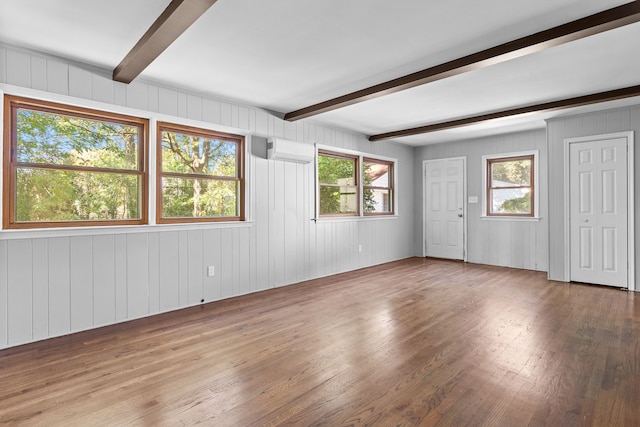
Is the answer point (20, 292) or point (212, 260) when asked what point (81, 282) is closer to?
point (20, 292)

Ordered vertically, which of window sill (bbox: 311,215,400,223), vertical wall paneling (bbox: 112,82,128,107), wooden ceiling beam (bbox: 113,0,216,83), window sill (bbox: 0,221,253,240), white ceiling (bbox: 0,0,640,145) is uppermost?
white ceiling (bbox: 0,0,640,145)

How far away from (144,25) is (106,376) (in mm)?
2589

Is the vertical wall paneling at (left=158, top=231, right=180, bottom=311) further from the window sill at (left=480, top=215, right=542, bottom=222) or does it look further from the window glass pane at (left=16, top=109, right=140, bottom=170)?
the window sill at (left=480, top=215, right=542, bottom=222)

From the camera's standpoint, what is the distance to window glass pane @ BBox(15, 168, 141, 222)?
3176 mm

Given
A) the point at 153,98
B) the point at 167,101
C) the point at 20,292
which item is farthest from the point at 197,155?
the point at 20,292

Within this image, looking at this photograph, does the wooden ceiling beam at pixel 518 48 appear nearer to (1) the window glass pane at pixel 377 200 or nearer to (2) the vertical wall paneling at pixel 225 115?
(2) the vertical wall paneling at pixel 225 115

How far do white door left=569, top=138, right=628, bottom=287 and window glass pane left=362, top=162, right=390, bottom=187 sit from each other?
3146 mm

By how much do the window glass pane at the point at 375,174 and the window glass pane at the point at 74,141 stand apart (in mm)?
4123

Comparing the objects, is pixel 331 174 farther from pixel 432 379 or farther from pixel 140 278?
pixel 432 379

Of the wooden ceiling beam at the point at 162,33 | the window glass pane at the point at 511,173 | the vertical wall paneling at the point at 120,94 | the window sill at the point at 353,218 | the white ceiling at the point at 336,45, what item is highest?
the white ceiling at the point at 336,45

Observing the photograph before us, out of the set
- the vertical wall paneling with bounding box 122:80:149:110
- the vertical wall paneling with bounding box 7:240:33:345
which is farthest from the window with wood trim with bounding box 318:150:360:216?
the vertical wall paneling with bounding box 7:240:33:345

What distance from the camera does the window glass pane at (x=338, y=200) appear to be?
Answer: 598 cm

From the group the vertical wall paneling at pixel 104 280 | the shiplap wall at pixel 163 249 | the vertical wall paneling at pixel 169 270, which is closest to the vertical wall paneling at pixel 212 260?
the shiplap wall at pixel 163 249

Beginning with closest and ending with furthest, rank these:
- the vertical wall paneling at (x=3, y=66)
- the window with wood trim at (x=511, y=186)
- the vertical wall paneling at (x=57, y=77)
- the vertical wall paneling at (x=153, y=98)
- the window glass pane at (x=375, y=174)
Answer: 1. the vertical wall paneling at (x=3, y=66)
2. the vertical wall paneling at (x=57, y=77)
3. the vertical wall paneling at (x=153, y=98)
4. the window with wood trim at (x=511, y=186)
5. the window glass pane at (x=375, y=174)
